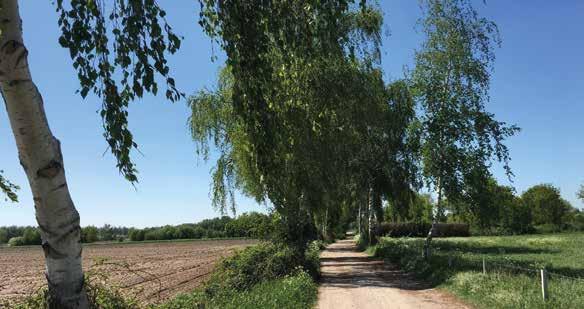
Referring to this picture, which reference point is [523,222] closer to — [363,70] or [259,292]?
[363,70]

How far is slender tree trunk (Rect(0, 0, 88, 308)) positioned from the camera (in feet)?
13.2

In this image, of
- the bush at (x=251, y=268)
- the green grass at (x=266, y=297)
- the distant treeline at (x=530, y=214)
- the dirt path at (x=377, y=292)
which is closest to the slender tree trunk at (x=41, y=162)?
the green grass at (x=266, y=297)

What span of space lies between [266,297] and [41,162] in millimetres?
10899

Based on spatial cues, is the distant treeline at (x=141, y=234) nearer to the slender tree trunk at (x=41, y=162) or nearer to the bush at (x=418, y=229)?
the bush at (x=418, y=229)

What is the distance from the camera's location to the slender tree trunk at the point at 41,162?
403 centimetres

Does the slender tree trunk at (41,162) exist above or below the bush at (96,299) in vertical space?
above

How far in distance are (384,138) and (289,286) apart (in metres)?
21.7

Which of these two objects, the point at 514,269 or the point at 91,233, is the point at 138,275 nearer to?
the point at 514,269

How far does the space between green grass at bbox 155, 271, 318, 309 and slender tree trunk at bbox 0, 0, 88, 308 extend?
751 centimetres

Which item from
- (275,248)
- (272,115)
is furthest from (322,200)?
(272,115)

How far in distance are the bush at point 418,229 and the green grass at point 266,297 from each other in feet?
213

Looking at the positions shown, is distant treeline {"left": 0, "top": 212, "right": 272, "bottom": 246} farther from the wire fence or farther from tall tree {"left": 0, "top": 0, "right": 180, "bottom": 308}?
tall tree {"left": 0, "top": 0, "right": 180, "bottom": 308}

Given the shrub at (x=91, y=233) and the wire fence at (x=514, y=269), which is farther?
the shrub at (x=91, y=233)

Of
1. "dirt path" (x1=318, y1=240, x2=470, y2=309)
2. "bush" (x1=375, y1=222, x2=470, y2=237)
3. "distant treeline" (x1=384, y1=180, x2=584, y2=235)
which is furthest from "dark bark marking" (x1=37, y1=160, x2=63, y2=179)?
"bush" (x1=375, y1=222, x2=470, y2=237)
